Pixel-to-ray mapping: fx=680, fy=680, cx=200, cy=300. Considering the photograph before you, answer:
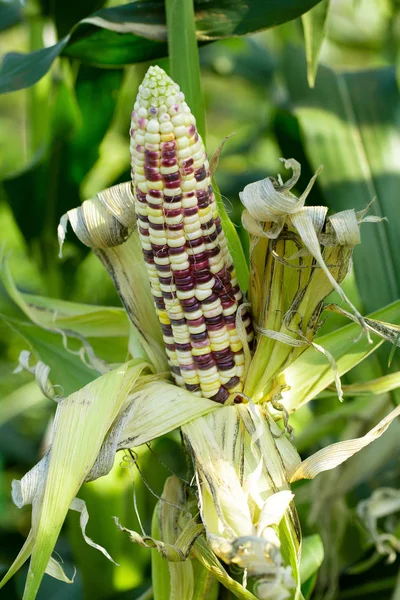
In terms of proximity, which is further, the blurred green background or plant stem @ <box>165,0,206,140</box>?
the blurred green background

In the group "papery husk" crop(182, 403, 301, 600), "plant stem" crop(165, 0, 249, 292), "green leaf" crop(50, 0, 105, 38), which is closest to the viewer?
"papery husk" crop(182, 403, 301, 600)

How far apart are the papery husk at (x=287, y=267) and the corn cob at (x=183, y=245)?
3cm

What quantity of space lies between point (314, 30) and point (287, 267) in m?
0.49

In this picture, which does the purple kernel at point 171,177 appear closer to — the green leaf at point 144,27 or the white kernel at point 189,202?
the white kernel at point 189,202

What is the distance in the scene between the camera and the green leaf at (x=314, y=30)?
40.6 inches

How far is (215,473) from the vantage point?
2.30 feet

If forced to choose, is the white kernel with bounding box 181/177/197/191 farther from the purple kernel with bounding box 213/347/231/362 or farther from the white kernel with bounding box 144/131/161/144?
the purple kernel with bounding box 213/347/231/362

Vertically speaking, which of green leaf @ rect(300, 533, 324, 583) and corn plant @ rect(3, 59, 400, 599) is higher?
corn plant @ rect(3, 59, 400, 599)

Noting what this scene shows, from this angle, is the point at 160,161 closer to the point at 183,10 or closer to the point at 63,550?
the point at 183,10

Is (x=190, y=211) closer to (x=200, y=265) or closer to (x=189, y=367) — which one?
(x=200, y=265)

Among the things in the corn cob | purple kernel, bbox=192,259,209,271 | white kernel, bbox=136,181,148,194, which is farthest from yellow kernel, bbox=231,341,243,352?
white kernel, bbox=136,181,148,194

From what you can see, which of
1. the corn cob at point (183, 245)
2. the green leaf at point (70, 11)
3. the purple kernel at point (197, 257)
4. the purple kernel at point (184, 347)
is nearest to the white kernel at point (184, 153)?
the corn cob at point (183, 245)

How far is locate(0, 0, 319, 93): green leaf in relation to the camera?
0.99 m

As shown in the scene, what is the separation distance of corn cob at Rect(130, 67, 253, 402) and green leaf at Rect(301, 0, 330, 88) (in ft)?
1.41
